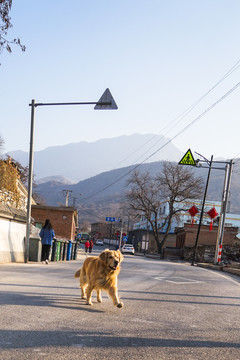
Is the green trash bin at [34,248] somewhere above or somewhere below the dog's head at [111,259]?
above

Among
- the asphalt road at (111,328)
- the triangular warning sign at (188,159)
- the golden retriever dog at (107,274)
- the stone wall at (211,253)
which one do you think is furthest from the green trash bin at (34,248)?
the stone wall at (211,253)

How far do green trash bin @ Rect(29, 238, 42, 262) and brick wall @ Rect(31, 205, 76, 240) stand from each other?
2583 cm

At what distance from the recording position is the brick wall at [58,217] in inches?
1780

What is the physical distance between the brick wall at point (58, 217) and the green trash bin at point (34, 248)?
25827 millimetres

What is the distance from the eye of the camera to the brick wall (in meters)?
45.2

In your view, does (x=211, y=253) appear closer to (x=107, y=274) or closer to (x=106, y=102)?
(x=106, y=102)

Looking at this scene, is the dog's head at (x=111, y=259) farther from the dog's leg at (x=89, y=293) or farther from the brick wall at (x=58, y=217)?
the brick wall at (x=58, y=217)

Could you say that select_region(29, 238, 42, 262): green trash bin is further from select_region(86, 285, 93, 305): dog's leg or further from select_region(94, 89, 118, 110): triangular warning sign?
select_region(86, 285, 93, 305): dog's leg

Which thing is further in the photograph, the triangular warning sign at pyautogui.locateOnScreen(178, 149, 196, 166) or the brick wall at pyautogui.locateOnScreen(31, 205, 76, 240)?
the brick wall at pyautogui.locateOnScreen(31, 205, 76, 240)

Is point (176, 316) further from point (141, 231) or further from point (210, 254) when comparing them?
point (141, 231)

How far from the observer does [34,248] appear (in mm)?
19406

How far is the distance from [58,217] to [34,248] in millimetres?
27232

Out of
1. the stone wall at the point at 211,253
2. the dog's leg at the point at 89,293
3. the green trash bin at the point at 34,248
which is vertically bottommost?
the dog's leg at the point at 89,293

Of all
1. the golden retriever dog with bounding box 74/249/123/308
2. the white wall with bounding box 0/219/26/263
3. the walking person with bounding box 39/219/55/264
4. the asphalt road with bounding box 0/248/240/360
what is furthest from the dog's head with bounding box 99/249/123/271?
the walking person with bounding box 39/219/55/264
